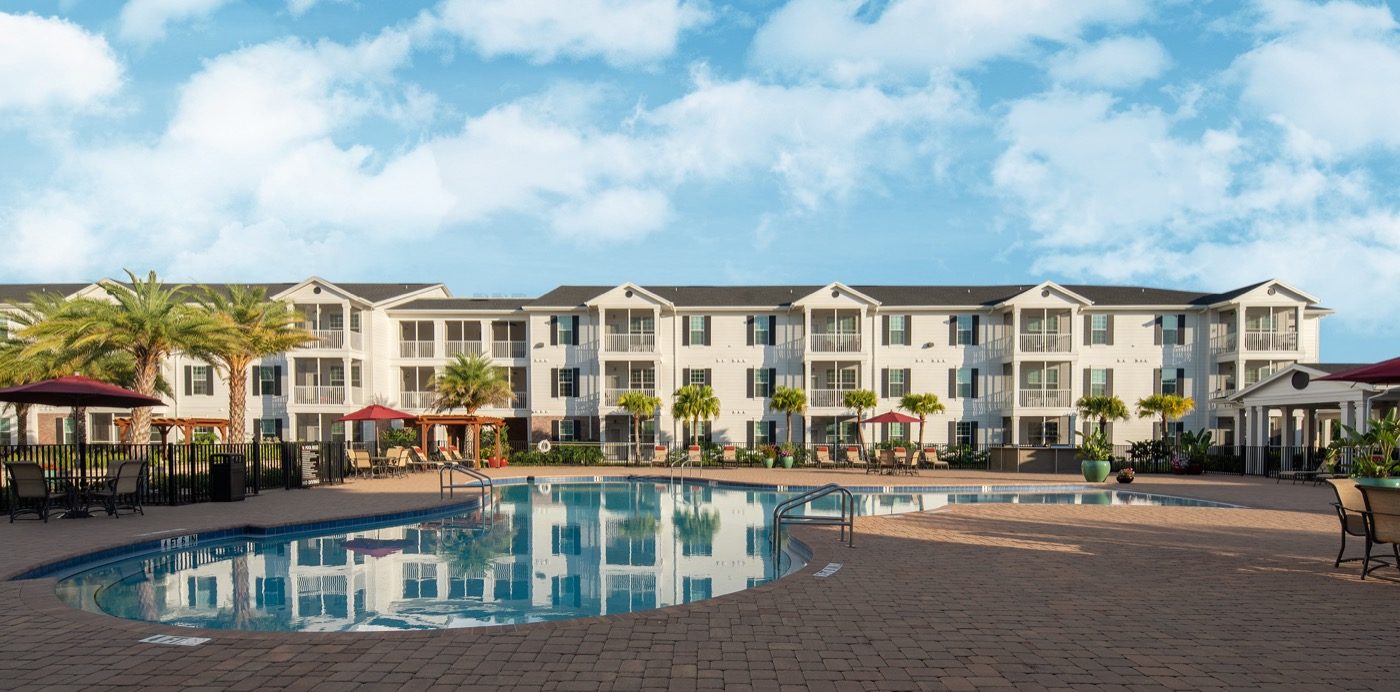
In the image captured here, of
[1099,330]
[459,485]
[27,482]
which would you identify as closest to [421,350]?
[459,485]

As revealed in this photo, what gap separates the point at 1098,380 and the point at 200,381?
137 feet

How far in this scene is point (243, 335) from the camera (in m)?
25.7

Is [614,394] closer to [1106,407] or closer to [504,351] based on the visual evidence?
[504,351]

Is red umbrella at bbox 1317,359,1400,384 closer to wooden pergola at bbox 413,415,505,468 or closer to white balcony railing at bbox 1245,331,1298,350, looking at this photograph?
wooden pergola at bbox 413,415,505,468

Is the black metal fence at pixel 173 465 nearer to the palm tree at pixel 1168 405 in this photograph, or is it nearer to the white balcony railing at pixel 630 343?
the white balcony railing at pixel 630 343

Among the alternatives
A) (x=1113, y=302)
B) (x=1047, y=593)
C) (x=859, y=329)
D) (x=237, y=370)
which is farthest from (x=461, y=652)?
(x=1113, y=302)

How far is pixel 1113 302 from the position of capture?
1500 inches

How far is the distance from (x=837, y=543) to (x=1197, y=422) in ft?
112

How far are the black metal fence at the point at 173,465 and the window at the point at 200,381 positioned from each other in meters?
21.4

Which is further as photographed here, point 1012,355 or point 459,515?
point 1012,355

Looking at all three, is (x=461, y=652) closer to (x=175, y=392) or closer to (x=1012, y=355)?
(x=1012, y=355)

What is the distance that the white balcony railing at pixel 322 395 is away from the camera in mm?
37531

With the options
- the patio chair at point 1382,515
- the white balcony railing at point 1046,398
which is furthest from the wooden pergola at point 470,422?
the patio chair at point 1382,515

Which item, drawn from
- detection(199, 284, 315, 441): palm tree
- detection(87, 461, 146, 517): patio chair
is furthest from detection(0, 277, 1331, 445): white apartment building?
detection(87, 461, 146, 517): patio chair
